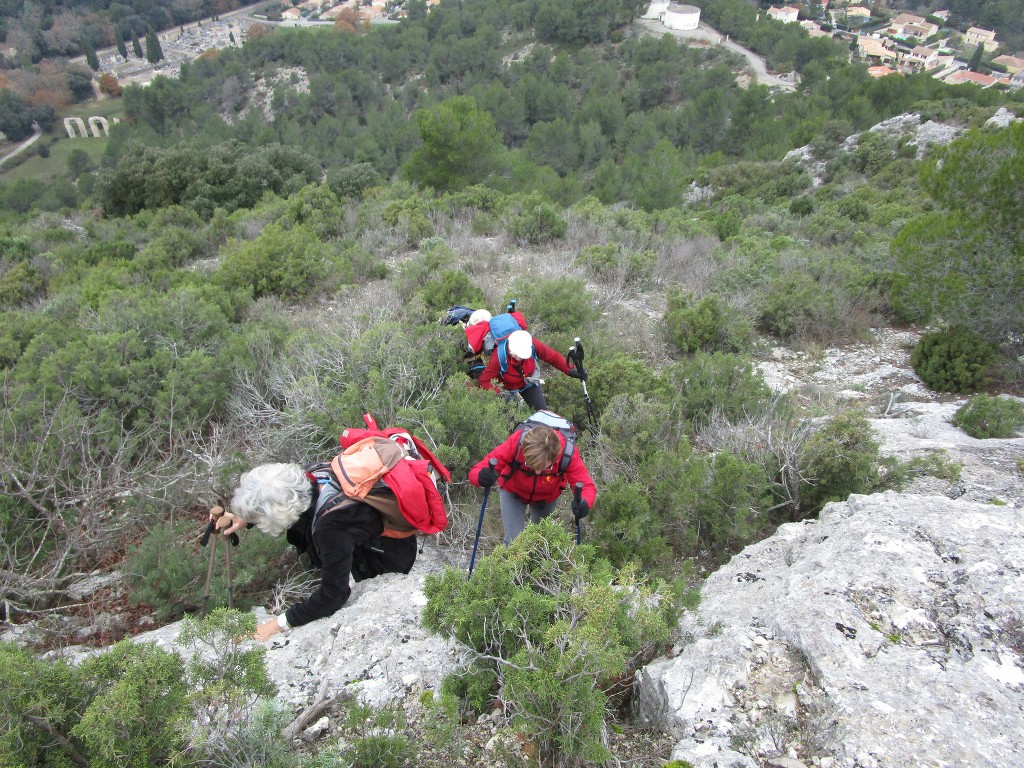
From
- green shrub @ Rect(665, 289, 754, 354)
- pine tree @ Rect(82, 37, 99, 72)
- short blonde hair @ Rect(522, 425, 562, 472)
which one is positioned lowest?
pine tree @ Rect(82, 37, 99, 72)

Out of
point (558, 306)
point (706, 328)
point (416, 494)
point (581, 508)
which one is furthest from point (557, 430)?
point (706, 328)

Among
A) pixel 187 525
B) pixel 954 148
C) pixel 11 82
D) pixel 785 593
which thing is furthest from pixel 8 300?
pixel 11 82

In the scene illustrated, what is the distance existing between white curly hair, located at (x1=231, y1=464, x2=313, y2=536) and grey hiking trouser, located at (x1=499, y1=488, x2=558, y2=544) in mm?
1241

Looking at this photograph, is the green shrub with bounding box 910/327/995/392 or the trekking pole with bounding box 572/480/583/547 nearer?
the trekking pole with bounding box 572/480/583/547

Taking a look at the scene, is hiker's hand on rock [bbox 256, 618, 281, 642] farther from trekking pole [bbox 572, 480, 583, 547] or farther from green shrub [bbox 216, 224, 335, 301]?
green shrub [bbox 216, 224, 335, 301]

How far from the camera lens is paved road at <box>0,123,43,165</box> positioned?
153 ft

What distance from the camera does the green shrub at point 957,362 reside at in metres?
5.75

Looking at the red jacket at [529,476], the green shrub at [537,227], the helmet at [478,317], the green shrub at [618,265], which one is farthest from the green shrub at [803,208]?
the red jacket at [529,476]

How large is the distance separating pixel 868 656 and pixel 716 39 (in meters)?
57.5

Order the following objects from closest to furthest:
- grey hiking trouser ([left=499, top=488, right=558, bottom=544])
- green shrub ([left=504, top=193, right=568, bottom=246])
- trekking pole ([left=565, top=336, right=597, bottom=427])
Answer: grey hiking trouser ([left=499, top=488, right=558, bottom=544])
trekking pole ([left=565, top=336, right=597, bottom=427])
green shrub ([left=504, top=193, right=568, bottom=246])

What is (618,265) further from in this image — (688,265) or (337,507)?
(337,507)

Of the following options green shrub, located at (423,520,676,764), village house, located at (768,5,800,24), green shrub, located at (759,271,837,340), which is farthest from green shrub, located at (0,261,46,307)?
village house, located at (768,5,800,24)

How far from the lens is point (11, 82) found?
54.2 m

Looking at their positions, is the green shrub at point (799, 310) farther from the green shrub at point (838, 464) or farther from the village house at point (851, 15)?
the village house at point (851, 15)
